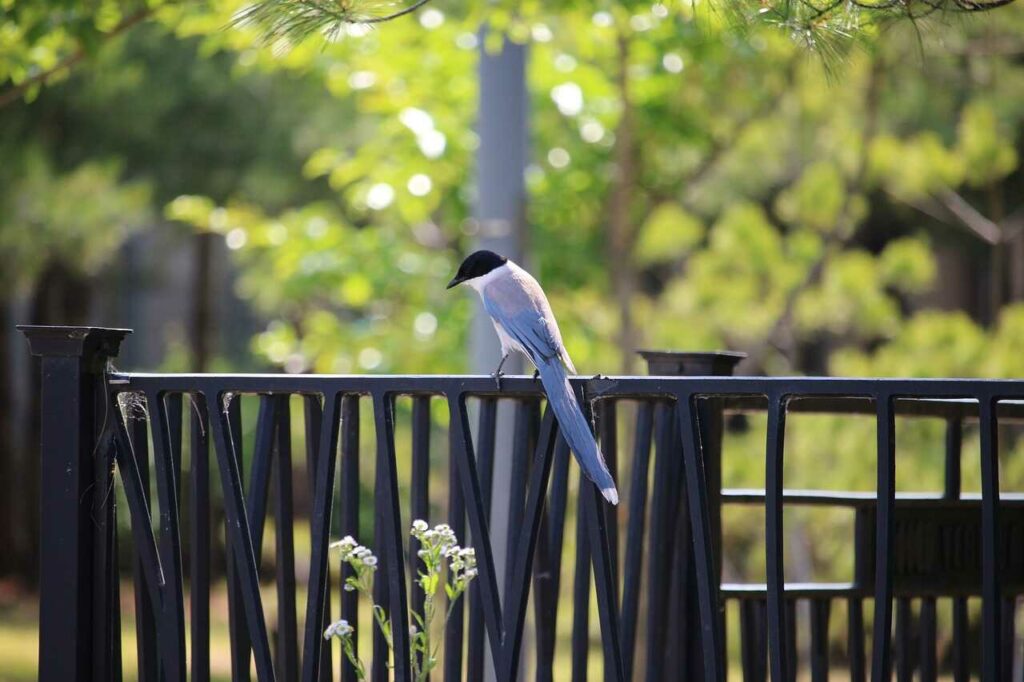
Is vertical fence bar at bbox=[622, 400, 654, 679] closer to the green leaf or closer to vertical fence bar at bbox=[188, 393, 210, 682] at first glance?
vertical fence bar at bbox=[188, 393, 210, 682]

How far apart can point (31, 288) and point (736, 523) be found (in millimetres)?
6008

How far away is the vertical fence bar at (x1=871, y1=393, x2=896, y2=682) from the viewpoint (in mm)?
2076

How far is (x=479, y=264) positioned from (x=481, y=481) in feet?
2.40

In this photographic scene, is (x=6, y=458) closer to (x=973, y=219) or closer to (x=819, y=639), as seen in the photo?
(x=973, y=219)

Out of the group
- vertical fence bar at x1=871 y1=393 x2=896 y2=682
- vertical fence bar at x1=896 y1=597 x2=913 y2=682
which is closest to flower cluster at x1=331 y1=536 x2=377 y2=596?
vertical fence bar at x1=871 y1=393 x2=896 y2=682

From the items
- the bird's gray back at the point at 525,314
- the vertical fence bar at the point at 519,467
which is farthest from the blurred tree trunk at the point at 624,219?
the vertical fence bar at the point at 519,467

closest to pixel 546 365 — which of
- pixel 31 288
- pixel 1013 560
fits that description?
pixel 1013 560

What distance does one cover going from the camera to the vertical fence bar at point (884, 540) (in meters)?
2.08

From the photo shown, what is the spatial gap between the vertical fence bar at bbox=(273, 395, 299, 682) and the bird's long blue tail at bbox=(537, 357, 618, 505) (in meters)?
0.60

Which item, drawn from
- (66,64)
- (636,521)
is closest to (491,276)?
(636,521)

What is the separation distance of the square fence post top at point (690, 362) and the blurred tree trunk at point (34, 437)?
859 centimetres

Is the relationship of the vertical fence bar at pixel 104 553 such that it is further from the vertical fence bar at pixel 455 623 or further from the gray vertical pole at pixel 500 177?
the gray vertical pole at pixel 500 177

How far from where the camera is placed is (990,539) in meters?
2.05

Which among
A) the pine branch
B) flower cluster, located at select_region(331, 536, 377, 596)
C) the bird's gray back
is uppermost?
the pine branch
